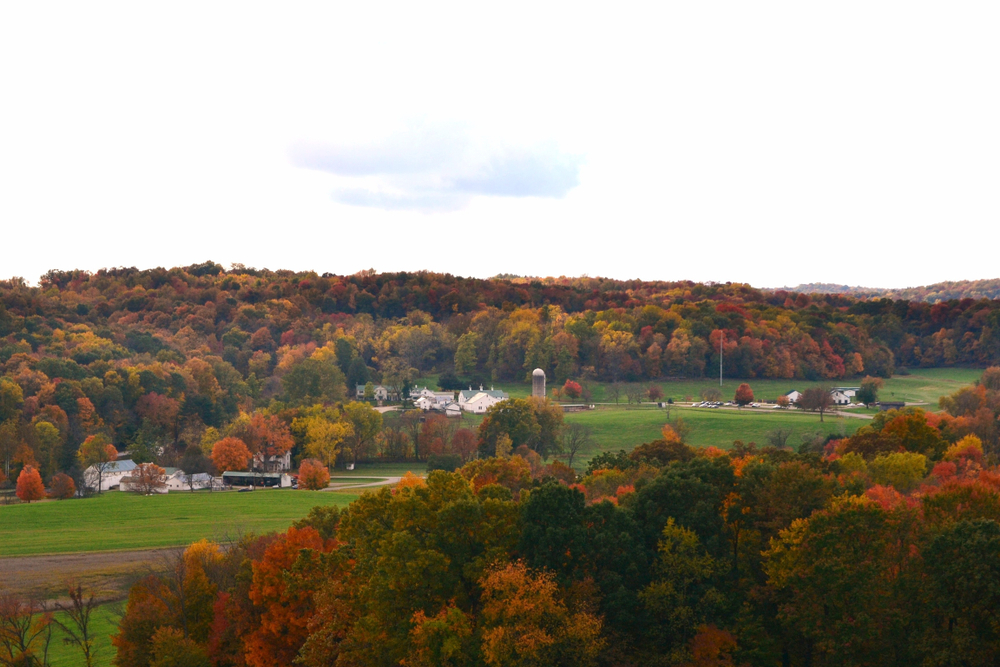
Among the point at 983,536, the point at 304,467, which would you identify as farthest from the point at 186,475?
the point at 983,536

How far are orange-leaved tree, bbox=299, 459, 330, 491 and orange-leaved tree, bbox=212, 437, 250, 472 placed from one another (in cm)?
636

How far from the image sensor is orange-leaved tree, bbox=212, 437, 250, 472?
6166 centimetres

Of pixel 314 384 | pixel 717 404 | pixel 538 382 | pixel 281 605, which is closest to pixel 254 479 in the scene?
pixel 314 384

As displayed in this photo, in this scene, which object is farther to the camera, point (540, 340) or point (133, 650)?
point (540, 340)

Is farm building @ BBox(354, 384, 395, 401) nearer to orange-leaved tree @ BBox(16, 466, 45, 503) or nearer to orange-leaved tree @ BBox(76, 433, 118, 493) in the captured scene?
orange-leaved tree @ BBox(76, 433, 118, 493)

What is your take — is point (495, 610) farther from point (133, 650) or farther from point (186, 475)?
point (186, 475)

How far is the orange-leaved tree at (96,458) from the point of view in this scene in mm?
59375

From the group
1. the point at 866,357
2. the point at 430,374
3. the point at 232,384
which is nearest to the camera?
the point at 232,384

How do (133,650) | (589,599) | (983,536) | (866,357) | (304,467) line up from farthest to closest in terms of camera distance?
(866,357) < (304,467) < (133,650) < (589,599) < (983,536)

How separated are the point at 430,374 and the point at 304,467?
170 ft

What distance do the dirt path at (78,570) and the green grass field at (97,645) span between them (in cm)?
171

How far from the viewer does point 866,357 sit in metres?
98.9

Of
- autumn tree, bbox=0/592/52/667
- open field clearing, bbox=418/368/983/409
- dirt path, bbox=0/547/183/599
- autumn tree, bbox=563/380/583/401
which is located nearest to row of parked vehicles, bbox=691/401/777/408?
open field clearing, bbox=418/368/983/409

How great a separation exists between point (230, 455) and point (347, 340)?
49503 mm
